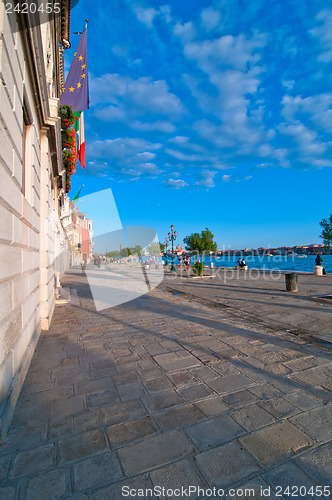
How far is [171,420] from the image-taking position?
235cm

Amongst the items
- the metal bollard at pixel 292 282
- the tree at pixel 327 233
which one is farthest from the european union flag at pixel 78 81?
the tree at pixel 327 233

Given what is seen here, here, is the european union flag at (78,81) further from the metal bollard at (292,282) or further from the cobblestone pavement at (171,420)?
the metal bollard at (292,282)

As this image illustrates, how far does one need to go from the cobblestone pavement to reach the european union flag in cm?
825

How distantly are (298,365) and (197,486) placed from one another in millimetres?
2527

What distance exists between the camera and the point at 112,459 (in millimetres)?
1889

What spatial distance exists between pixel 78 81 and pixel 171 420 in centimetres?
1040

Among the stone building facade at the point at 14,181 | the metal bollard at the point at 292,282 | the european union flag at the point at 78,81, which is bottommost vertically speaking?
the metal bollard at the point at 292,282

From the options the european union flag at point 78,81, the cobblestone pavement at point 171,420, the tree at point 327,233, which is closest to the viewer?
the cobblestone pavement at point 171,420

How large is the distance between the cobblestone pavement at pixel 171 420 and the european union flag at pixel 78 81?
27.1ft

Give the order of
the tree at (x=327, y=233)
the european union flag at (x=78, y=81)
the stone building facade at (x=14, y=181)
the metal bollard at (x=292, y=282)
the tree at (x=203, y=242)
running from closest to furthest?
the stone building facade at (x=14, y=181) → the european union flag at (x=78, y=81) → the metal bollard at (x=292, y=282) → the tree at (x=327, y=233) → the tree at (x=203, y=242)

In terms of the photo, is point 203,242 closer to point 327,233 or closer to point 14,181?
point 327,233

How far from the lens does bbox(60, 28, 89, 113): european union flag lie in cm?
856

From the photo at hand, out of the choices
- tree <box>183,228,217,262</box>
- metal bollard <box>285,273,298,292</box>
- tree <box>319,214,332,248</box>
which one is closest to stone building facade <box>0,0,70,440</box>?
metal bollard <box>285,273,298,292</box>

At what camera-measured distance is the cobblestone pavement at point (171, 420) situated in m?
1.72
